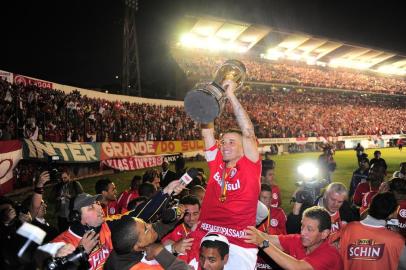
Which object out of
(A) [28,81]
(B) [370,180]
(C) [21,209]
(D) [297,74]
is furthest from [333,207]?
(D) [297,74]

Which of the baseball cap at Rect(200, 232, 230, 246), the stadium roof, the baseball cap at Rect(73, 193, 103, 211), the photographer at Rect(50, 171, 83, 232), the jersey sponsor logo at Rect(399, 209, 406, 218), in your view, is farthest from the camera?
the stadium roof

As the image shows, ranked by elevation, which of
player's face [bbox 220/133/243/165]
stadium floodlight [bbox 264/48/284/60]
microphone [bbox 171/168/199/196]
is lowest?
microphone [bbox 171/168/199/196]

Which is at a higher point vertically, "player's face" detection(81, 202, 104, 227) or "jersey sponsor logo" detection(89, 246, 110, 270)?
"player's face" detection(81, 202, 104, 227)

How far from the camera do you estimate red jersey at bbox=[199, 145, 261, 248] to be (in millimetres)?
3916

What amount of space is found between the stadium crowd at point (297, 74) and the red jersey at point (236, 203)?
3896 centimetres

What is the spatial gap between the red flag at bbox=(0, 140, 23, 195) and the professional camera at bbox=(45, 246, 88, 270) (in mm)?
11714

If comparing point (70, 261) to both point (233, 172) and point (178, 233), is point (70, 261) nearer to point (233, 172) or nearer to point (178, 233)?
point (233, 172)

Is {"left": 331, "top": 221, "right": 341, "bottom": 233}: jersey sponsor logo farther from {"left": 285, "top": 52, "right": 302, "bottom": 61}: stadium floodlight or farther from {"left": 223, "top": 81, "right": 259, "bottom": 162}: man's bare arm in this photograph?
{"left": 285, "top": 52, "right": 302, "bottom": 61}: stadium floodlight

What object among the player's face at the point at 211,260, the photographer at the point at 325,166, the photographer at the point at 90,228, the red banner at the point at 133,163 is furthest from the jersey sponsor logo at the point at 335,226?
the red banner at the point at 133,163

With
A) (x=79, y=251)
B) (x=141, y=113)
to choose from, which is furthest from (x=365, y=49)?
(x=79, y=251)

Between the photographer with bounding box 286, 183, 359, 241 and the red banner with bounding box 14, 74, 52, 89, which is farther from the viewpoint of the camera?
the red banner with bounding box 14, 74, 52, 89

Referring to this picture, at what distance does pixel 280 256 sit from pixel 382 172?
234 inches

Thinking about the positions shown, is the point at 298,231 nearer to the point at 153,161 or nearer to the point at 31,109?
the point at 31,109

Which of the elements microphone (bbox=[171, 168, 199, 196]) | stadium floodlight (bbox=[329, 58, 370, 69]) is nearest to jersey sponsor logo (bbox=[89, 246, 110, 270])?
microphone (bbox=[171, 168, 199, 196])
